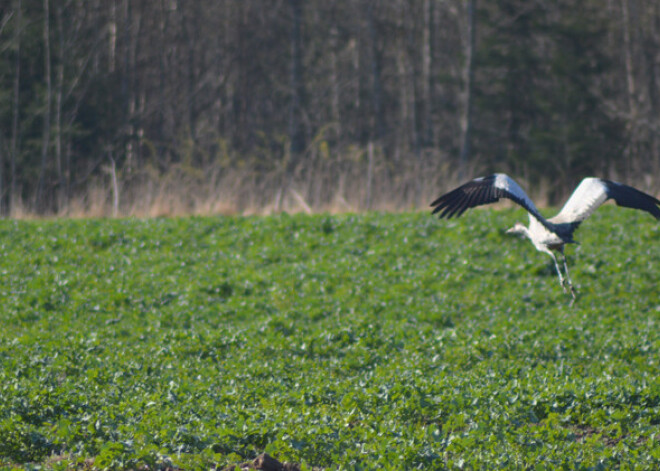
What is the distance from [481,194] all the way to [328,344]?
3614 millimetres

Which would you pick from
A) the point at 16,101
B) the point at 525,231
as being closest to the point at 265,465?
the point at 525,231

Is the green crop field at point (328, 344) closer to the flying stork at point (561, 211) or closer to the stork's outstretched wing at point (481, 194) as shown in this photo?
the flying stork at point (561, 211)

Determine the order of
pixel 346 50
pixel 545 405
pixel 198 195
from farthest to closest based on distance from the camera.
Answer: pixel 346 50
pixel 198 195
pixel 545 405

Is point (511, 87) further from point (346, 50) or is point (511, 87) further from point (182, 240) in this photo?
point (182, 240)

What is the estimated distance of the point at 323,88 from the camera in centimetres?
3209

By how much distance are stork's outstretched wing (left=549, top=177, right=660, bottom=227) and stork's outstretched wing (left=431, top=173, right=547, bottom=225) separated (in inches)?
14.0

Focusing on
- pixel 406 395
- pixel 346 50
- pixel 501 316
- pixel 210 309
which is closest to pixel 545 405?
pixel 406 395

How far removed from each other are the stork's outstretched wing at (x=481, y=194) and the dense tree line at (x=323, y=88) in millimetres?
12808

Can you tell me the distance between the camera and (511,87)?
29.8 meters

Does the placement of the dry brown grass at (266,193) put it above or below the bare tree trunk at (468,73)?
below

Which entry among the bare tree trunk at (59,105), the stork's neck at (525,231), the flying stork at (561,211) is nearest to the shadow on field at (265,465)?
the flying stork at (561,211)

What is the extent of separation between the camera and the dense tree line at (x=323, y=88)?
22.9m

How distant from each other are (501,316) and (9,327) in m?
6.52

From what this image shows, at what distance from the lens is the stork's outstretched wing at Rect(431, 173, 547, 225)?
6.39 m
